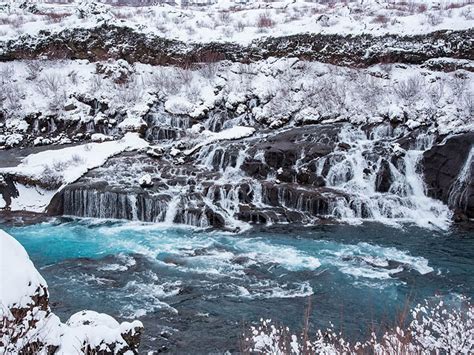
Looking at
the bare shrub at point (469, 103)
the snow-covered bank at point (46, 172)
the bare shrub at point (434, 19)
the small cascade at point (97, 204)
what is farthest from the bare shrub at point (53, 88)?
the bare shrub at point (434, 19)

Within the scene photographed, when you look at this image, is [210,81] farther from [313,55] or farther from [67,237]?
[67,237]

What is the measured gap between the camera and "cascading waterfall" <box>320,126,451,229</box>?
14031 millimetres

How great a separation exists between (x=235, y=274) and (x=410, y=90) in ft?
44.9

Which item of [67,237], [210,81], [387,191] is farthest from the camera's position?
[210,81]

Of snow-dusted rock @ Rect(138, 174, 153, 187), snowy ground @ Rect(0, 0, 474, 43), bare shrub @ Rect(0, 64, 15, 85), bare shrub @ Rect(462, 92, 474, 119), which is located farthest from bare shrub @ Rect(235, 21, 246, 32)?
snow-dusted rock @ Rect(138, 174, 153, 187)

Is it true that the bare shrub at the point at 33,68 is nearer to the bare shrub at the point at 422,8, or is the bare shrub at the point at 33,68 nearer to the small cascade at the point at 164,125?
the small cascade at the point at 164,125

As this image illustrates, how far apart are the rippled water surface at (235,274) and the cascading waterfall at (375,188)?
941 mm

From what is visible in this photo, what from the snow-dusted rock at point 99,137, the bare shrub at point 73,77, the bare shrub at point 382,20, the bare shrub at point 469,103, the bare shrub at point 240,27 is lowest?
the snow-dusted rock at point 99,137

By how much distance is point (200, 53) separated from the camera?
25.4m

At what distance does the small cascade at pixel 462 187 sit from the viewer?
13898 mm

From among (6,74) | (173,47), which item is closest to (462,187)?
(173,47)

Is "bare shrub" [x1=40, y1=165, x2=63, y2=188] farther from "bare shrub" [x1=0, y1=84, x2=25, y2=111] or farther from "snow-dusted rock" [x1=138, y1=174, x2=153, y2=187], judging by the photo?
"bare shrub" [x1=0, y1=84, x2=25, y2=111]

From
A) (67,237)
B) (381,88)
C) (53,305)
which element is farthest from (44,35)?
(53,305)

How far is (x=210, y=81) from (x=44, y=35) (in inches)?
432
